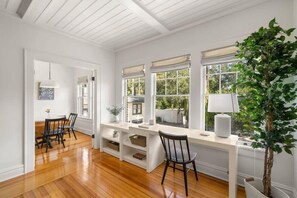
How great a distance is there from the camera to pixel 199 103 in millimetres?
2639

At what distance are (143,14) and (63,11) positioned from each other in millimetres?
1316

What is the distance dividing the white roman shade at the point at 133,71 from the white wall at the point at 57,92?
335 centimetres

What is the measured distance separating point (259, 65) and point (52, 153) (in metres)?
4.36

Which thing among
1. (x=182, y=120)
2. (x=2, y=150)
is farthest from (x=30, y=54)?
(x=182, y=120)

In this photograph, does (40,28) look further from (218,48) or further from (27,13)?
(218,48)

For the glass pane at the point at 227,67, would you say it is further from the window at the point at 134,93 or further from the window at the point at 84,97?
the window at the point at 84,97

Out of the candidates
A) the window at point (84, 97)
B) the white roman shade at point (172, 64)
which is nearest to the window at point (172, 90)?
the white roman shade at point (172, 64)

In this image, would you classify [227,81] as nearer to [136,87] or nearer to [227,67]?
[227,67]

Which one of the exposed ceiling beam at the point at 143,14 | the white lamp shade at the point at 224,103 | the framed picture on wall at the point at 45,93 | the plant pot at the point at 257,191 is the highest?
the exposed ceiling beam at the point at 143,14

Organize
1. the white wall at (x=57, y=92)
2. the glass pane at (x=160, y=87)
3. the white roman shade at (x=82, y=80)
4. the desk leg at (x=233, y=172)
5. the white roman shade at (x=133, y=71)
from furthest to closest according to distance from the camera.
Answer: the white roman shade at (x=82, y=80), the white wall at (x=57, y=92), the white roman shade at (x=133, y=71), the glass pane at (x=160, y=87), the desk leg at (x=233, y=172)

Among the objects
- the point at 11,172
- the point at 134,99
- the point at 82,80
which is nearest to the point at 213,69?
the point at 134,99

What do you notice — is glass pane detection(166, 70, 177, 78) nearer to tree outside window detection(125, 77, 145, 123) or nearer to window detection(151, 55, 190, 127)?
window detection(151, 55, 190, 127)

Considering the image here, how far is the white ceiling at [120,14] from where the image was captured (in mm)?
2125

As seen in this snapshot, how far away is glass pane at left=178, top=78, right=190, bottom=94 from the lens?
2885 mm
